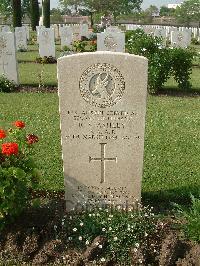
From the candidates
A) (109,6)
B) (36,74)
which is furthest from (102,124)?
(109,6)

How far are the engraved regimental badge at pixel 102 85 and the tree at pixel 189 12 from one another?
59.2 meters

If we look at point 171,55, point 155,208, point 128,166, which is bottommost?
point 155,208

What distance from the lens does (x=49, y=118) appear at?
29.5ft

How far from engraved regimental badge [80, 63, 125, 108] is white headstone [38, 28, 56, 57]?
14.5m

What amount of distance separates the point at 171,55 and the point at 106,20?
2482 cm

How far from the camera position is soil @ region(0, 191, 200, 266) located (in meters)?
4.06

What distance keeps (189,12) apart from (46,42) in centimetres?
5334

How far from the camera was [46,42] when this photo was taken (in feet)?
60.5

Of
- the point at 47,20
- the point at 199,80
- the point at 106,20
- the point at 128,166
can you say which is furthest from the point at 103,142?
the point at 106,20

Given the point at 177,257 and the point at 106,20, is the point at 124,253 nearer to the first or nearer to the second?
the point at 177,257

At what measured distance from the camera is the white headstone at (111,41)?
15.3 meters

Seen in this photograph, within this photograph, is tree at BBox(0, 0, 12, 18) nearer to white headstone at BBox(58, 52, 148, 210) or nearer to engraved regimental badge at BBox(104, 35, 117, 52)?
engraved regimental badge at BBox(104, 35, 117, 52)

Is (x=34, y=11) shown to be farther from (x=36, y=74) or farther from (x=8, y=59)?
(x=8, y=59)

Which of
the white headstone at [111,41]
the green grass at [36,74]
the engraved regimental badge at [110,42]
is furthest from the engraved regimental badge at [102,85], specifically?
the engraved regimental badge at [110,42]
